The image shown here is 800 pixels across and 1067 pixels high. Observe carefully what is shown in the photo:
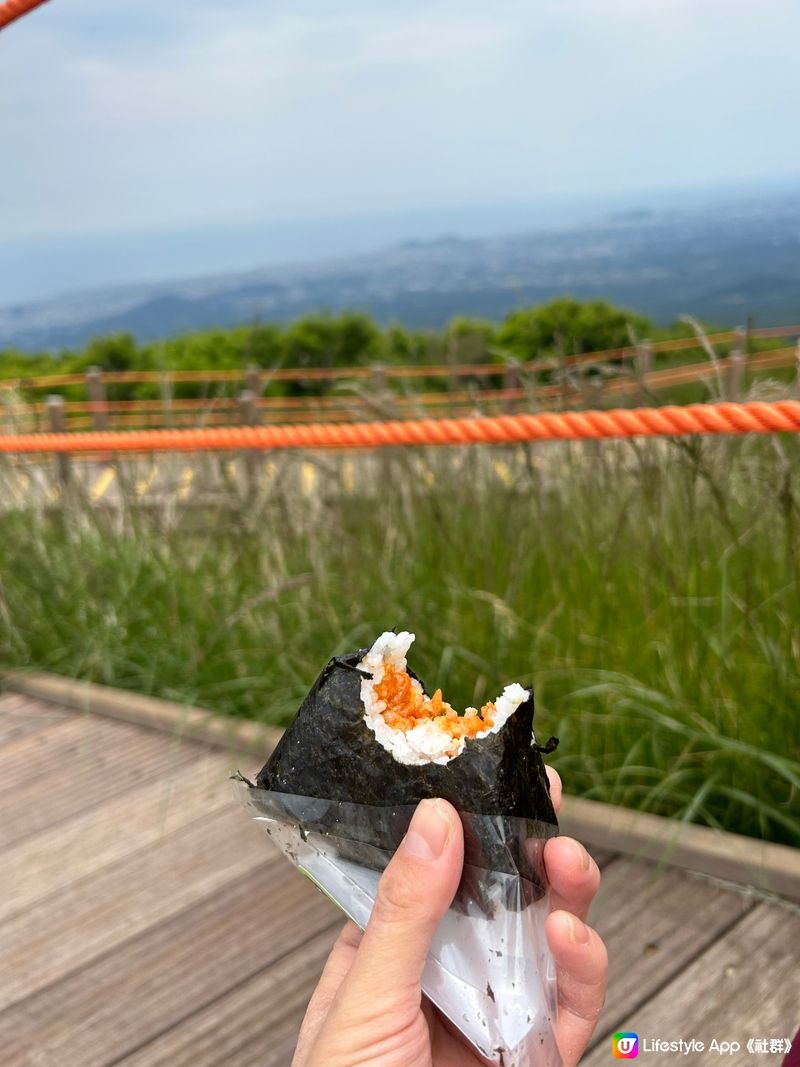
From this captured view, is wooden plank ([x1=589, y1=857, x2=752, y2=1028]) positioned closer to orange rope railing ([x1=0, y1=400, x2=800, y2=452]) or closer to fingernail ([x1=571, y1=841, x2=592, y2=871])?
orange rope railing ([x1=0, y1=400, x2=800, y2=452])

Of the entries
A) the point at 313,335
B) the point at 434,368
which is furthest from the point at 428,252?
the point at 434,368

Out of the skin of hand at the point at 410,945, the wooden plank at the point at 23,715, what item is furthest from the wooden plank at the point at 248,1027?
the wooden plank at the point at 23,715

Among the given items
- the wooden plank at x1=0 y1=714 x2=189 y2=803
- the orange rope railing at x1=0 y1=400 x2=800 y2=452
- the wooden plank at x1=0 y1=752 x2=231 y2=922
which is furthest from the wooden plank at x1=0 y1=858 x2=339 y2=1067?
the orange rope railing at x1=0 y1=400 x2=800 y2=452

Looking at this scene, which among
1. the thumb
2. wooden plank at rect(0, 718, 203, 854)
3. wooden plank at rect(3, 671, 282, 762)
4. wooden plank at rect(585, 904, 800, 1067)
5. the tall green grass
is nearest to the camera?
the thumb

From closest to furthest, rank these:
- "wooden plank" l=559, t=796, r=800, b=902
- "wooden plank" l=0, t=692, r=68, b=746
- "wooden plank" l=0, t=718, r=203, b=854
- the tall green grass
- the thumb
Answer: the thumb, "wooden plank" l=559, t=796, r=800, b=902, the tall green grass, "wooden plank" l=0, t=718, r=203, b=854, "wooden plank" l=0, t=692, r=68, b=746

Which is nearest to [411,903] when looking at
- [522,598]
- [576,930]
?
[576,930]

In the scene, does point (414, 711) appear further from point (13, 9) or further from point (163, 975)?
point (13, 9)
